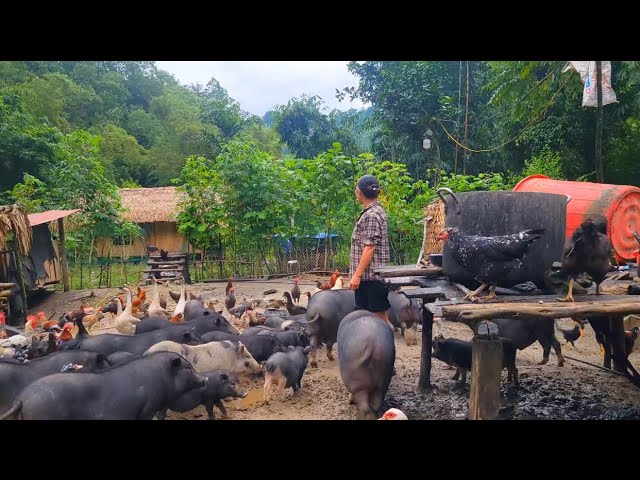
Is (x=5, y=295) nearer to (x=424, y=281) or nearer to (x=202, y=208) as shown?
(x=202, y=208)

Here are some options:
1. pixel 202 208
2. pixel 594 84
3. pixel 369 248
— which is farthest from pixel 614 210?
pixel 202 208

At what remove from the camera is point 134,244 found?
26609 mm

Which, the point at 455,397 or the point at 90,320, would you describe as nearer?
the point at 455,397

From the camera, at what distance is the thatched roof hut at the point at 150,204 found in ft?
83.7

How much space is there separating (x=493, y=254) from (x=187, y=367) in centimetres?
272

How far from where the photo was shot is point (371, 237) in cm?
562

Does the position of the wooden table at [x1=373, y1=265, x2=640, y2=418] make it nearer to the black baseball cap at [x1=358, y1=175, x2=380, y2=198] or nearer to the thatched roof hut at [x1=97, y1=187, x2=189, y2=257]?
the black baseball cap at [x1=358, y1=175, x2=380, y2=198]

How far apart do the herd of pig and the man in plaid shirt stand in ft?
1.09

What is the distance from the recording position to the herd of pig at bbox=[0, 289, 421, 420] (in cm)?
402

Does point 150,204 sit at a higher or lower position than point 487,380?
higher

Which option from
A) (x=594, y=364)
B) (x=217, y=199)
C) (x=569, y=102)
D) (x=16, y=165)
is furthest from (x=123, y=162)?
(x=594, y=364)

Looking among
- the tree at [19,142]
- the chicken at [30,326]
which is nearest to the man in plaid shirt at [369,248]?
the chicken at [30,326]

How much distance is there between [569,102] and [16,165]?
19609mm

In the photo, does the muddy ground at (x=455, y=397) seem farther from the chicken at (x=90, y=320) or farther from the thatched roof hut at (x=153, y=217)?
the thatched roof hut at (x=153, y=217)
